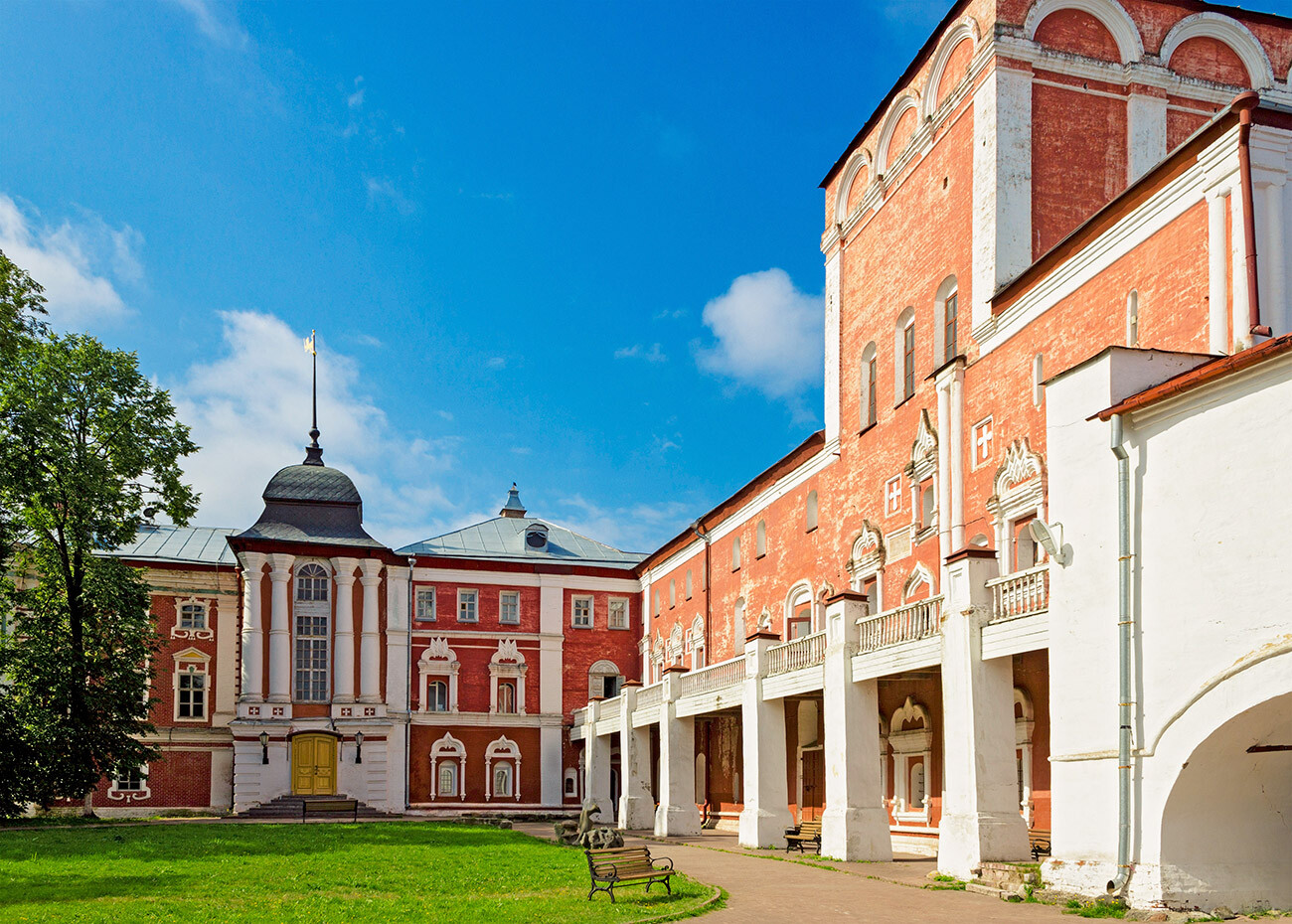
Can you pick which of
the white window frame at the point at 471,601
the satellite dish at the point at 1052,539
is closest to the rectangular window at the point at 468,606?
the white window frame at the point at 471,601

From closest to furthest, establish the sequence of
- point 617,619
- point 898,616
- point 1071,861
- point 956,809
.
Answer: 1. point 1071,861
2. point 956,809
3. point 898,616
4. point 617,619

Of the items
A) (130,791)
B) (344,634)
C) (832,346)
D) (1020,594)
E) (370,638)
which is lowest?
(130,791)

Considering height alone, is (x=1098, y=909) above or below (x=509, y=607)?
below

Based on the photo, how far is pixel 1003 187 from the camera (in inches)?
853

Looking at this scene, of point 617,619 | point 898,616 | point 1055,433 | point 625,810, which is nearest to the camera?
point 1055,433

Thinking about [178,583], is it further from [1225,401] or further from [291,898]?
[1225,401]

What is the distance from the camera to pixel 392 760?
144 ft

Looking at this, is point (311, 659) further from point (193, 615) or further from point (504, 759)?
point (504, 759)

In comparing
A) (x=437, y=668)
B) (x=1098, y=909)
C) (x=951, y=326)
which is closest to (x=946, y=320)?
(x=951, y=326)

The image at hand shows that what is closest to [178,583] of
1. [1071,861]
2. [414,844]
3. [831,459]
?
[414,844]

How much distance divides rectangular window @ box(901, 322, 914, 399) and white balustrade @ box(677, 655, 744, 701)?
22.0 feet

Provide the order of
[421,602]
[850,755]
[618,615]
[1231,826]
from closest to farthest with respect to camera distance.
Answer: [1231,826] < [850,755] < [421,602] < [618,615]

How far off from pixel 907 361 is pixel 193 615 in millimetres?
30458

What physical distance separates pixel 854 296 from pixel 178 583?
94.5ft
